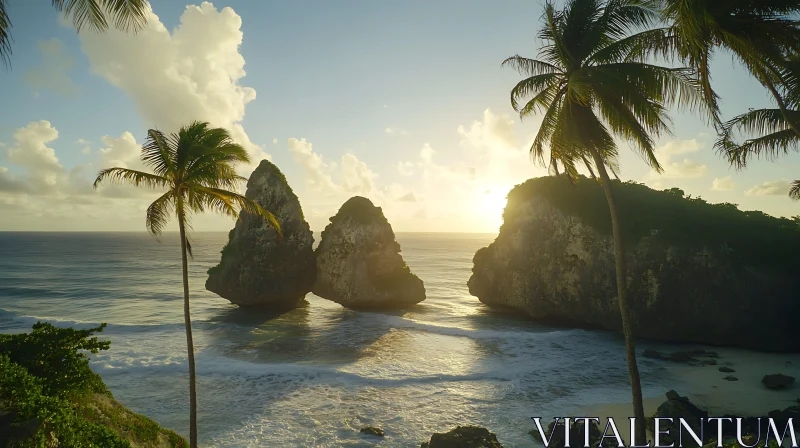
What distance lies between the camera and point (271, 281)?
32.9 metres

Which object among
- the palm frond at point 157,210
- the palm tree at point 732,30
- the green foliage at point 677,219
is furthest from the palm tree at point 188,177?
the green foliage at point 677,219

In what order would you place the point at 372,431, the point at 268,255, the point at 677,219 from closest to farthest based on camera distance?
the point at 372,431 < the point at 677,219 < the point at 268,255

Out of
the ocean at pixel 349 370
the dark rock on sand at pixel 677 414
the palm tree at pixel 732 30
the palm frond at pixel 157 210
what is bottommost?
the ocean at pixel 349 370

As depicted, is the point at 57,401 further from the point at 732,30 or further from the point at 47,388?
the point at 732,30

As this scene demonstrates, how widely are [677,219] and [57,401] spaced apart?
30.8 metres

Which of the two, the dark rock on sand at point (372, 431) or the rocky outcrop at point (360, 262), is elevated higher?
the rocky outcrop at point (360, 262)

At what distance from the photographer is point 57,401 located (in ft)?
22.2

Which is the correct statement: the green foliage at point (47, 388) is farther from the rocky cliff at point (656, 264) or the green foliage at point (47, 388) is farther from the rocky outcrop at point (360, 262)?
the rocky cliff at point (656, 264)

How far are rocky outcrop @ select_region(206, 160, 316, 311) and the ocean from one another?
2.00 metres

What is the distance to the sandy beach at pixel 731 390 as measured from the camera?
48.6 ft

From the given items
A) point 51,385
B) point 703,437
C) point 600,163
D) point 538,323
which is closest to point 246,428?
point 51,385

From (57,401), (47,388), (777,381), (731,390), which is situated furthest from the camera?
(777,381)

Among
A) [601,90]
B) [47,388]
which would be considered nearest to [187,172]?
[47,388]

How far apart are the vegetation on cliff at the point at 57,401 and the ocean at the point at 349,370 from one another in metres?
4.81
